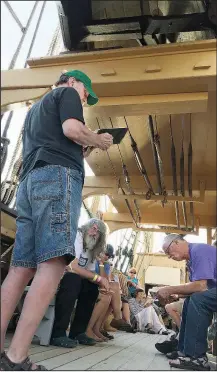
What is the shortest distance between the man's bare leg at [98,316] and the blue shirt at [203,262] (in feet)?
A: 4.36

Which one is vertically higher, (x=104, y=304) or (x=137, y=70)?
(x=137, y=70)

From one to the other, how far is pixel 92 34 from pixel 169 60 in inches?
17.9

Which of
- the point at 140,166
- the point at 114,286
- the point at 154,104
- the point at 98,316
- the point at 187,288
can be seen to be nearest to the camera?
the point at 187,288

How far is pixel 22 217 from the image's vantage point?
1.17 meters

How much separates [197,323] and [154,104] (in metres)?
0.96

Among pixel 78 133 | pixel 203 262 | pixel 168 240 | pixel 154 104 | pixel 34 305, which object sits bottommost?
pixel 34 305

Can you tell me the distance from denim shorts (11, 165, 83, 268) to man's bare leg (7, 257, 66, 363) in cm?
3

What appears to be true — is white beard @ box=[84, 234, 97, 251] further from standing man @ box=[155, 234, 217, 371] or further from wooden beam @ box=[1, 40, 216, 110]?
wooden beam @ box=[1, 40, 216, 110]

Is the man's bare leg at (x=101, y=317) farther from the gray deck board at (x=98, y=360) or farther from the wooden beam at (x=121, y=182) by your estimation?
→ the wooden beam at (x=121, y=182)

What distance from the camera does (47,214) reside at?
1076 millimetres

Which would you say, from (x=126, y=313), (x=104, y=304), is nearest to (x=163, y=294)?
(x=104, y=304)

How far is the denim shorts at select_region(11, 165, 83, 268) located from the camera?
1058mm

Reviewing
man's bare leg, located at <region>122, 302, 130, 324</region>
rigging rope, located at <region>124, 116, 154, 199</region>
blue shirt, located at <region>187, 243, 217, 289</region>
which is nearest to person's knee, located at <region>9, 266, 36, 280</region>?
blue shirt, located at <region>187, 243, 217, 289</region>

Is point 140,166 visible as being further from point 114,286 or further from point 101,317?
point 101,317
